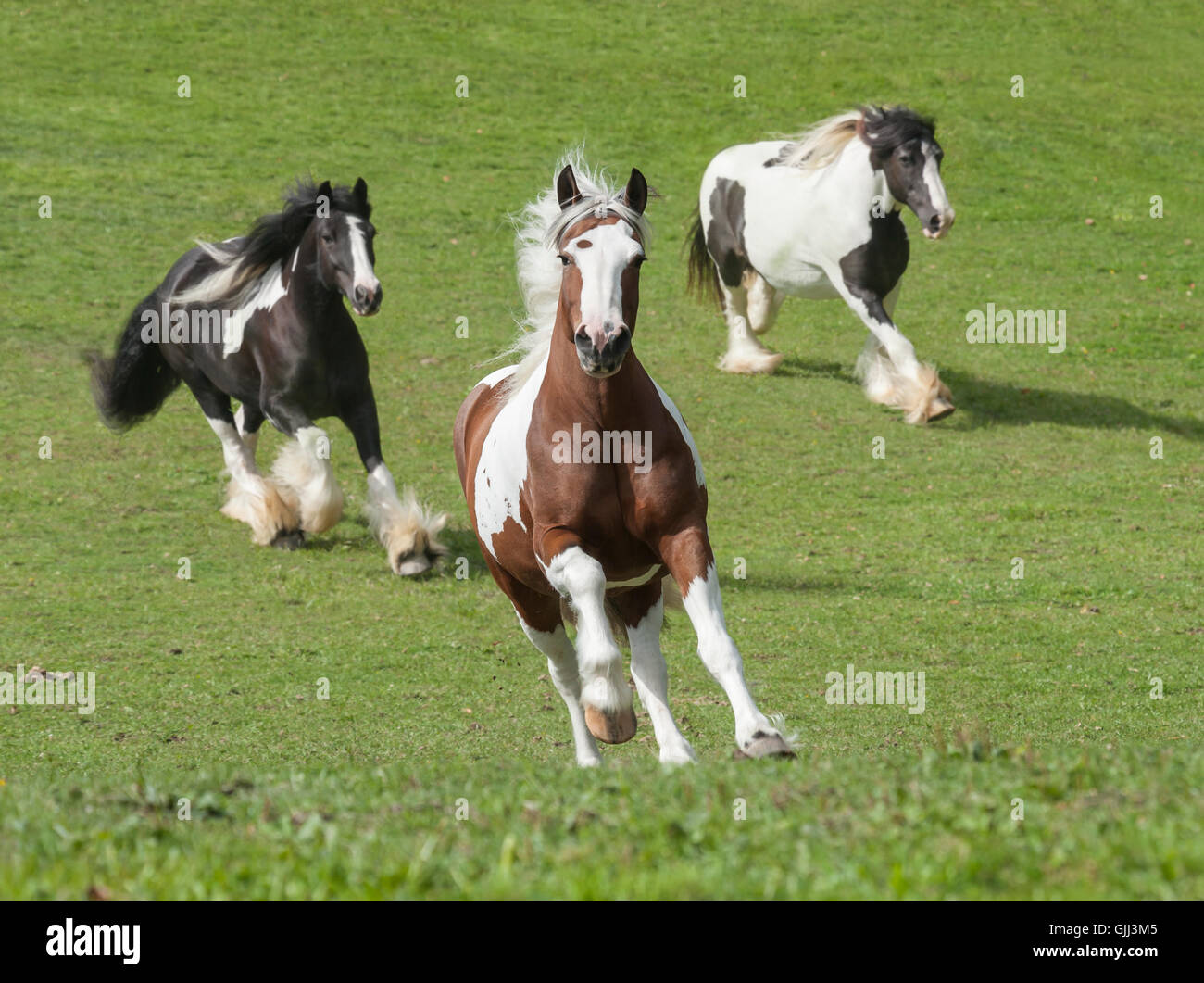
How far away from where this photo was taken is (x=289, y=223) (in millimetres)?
12562

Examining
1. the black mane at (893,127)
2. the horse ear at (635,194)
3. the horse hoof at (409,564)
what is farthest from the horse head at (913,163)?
the horse ear at (635,194)

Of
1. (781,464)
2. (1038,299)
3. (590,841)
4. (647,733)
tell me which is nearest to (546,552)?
(590,841)

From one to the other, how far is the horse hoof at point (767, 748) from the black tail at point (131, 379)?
1033cm

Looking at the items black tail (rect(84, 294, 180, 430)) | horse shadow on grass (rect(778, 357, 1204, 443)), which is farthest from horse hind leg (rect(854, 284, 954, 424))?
black tail (rect(84, 294, 180, 430))

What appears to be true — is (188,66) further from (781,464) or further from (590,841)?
(590,841)

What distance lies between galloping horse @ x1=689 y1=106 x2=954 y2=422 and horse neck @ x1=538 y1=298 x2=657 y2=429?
9988 millimetres

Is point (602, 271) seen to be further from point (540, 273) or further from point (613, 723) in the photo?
point (613, 723)

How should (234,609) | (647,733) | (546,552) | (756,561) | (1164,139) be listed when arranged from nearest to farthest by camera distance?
(546,552), (647,733), (234,609), (756,561), (1164,139)

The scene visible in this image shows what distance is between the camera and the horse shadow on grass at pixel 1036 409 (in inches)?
692

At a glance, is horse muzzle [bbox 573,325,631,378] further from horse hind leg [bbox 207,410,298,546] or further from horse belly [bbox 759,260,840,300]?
horse belly [bbox 759,260,840,300]

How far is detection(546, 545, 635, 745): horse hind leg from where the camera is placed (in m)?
6.00

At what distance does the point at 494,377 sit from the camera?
847 cm
